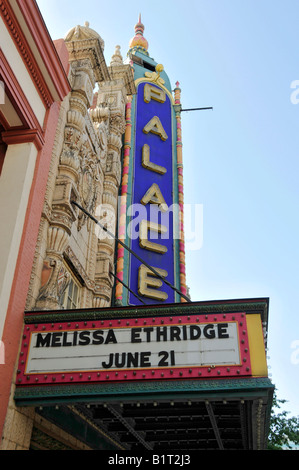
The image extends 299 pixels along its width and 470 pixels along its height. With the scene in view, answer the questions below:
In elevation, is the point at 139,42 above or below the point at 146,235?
above

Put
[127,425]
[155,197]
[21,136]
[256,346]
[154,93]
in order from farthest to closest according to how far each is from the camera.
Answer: [154,93] → [155,197] → [21,136] → [127,425] → [256,346]

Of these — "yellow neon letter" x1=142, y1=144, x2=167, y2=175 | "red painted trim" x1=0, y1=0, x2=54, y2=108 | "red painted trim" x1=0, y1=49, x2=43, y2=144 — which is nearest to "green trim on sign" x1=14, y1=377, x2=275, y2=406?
"red painted trim" x1=0, y1=49, x2=43, y2=144

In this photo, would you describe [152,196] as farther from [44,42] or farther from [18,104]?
[18,104]

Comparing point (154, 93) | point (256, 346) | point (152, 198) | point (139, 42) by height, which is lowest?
point (256, 346)

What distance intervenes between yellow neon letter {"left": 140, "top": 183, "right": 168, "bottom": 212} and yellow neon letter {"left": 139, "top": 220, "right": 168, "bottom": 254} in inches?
34.5

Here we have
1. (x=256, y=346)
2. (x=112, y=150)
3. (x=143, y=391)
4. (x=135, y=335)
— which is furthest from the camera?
(x=112, y=150)

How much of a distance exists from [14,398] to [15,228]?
9.29 feet

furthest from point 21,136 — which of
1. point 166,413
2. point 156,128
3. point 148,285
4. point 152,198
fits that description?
point 156,128

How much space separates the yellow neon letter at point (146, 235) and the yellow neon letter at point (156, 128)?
184 inches

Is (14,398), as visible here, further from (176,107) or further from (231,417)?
(176,107)

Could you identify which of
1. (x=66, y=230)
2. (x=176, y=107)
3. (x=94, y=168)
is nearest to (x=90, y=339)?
(x=66, y=230)

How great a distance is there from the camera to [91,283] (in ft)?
40.3

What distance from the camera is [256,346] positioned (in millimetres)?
6988

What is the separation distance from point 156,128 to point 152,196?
3814 millimetres
